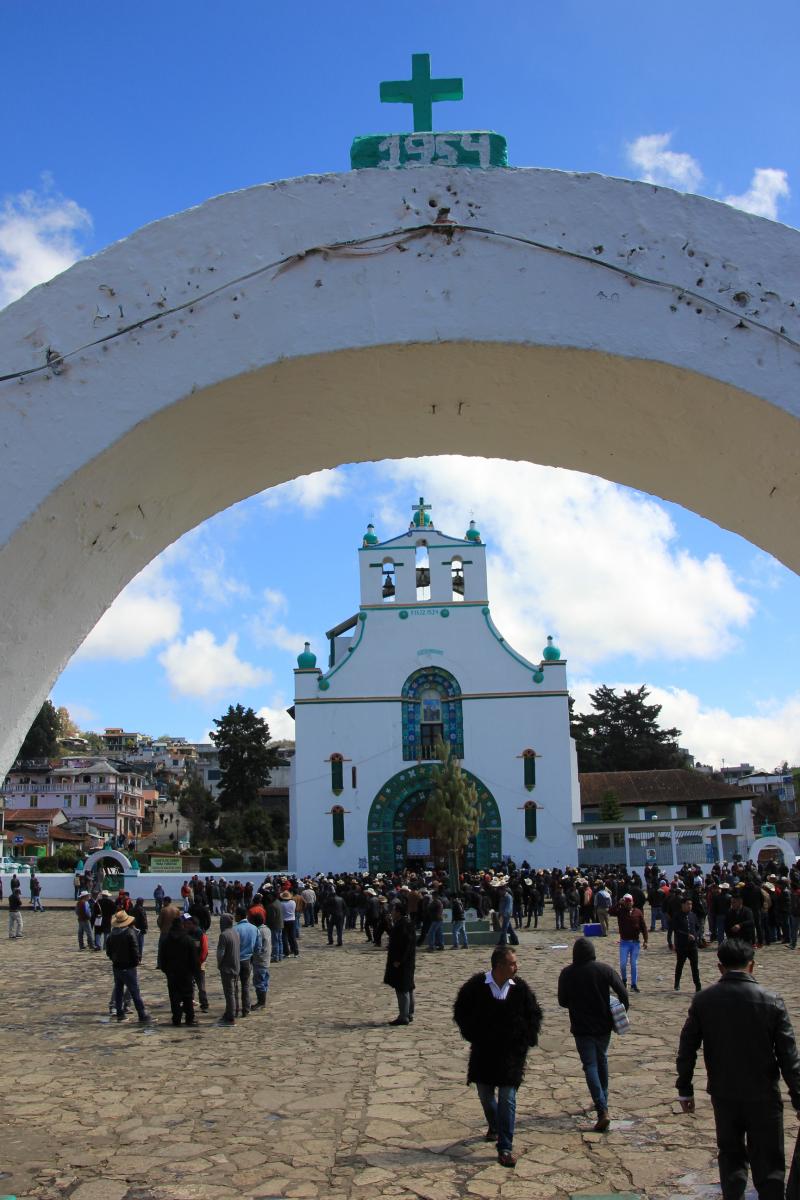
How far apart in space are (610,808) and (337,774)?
927cm

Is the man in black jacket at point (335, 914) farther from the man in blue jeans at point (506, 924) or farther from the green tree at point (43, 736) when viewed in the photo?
the green tree at point (43, 736)

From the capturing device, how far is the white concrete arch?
3.13 meters

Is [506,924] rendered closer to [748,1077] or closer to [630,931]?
[630,931]

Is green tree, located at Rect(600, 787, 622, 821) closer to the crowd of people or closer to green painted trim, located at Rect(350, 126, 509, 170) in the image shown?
the crowd of people

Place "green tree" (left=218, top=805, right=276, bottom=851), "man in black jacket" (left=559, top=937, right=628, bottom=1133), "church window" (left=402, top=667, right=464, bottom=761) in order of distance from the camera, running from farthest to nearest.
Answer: "green tree" (left=218, top=805, right=276, bottom=851), "church window" (left=402, top=667, right=464, bottom=761), "man in black jacket" (left=559, top=937, right=628, bottom=1133)

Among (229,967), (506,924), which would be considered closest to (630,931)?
(229,967)

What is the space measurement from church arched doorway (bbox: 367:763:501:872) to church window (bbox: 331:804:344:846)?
2.88ft

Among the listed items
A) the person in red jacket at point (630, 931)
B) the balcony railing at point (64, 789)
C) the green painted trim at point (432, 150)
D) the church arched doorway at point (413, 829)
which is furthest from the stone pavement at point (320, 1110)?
the balcony railing at point (64, 789)

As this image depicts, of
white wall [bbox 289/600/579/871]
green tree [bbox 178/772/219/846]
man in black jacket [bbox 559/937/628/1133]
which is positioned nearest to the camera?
man in black jacket [bbox 559/937/628/1133]

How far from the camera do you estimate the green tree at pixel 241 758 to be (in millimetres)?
54250

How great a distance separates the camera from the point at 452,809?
1190 inches

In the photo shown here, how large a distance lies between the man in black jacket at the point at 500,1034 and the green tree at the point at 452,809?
79.3ft

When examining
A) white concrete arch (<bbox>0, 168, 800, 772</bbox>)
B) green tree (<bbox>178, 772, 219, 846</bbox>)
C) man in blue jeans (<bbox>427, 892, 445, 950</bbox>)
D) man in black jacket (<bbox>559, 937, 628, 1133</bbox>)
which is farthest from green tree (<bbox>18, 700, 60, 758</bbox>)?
white concrete arch (<bbox>0, 168, 800, 772</bbox>)

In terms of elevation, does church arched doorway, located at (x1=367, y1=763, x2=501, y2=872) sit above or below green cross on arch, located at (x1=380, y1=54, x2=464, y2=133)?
below
